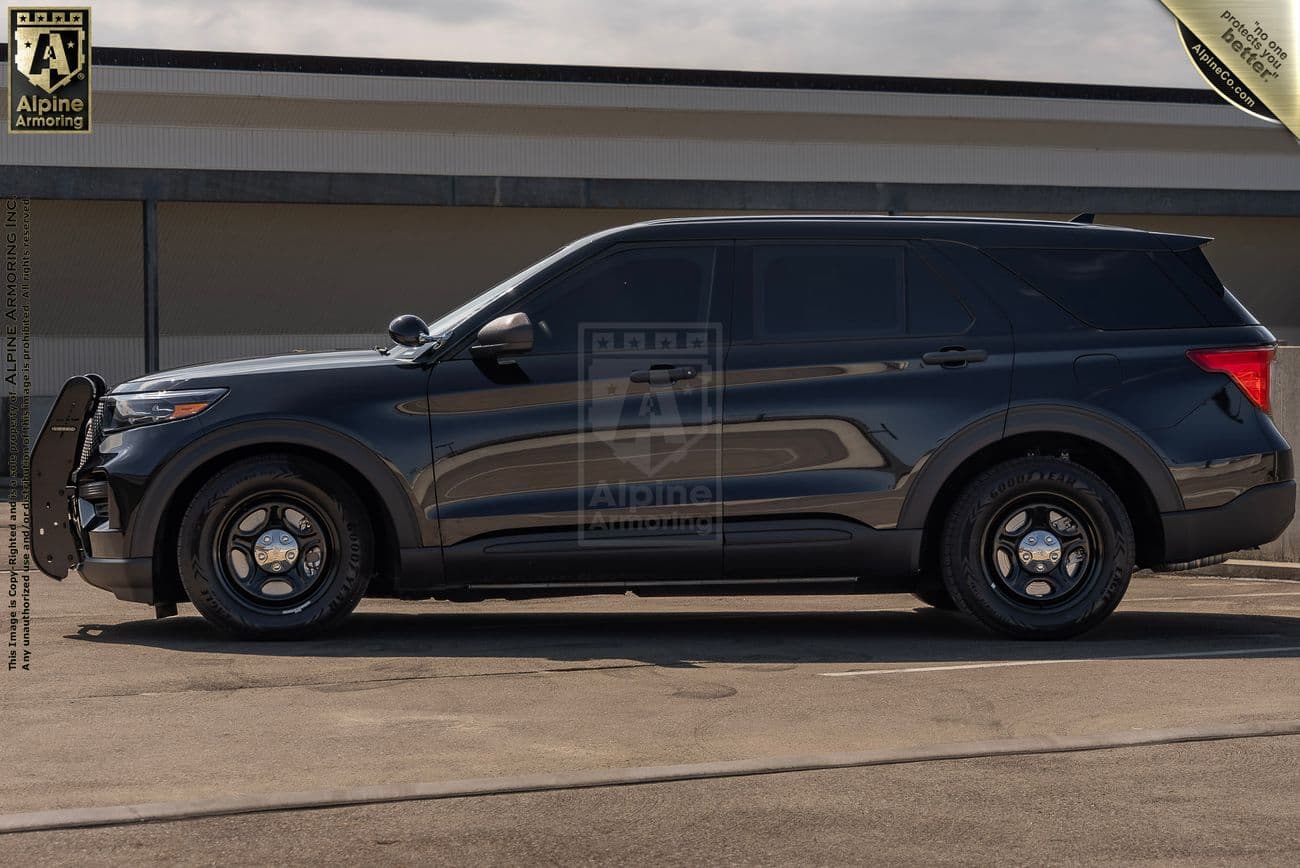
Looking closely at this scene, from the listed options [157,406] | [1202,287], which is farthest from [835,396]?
[157,406]

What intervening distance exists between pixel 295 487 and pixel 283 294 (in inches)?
927

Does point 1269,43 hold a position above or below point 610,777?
above

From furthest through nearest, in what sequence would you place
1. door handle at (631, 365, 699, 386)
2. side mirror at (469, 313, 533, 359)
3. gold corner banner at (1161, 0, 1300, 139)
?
gold corner banner at (1161, 0, 1300, 139)
door handle at (631, 365, 699, 386)
side mirror at (469, 313, 533, 359)

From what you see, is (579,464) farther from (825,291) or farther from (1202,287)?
(1202,287)

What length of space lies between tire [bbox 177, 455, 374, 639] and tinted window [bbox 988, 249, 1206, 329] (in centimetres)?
323

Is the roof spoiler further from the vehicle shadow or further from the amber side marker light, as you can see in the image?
the amber side marker light

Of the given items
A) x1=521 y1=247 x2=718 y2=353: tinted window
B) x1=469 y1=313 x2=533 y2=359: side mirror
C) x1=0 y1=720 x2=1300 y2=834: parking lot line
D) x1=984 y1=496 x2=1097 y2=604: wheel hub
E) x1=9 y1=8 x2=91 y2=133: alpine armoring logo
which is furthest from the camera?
x1=9 y1=8 x2=91 y2=133: alpine armoring logo

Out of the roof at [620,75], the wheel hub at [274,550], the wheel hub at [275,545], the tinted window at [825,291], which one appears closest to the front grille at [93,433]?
the wheel hub at [274,550]

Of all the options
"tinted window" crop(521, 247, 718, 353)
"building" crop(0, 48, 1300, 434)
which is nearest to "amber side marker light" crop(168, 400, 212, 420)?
"tinted window" crop(521, 247, 718, 353)

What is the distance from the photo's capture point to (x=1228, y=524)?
804cm

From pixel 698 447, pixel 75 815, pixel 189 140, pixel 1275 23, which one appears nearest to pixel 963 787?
pixel 75 815

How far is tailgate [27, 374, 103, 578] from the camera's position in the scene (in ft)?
26.3

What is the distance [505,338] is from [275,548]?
1381 mm

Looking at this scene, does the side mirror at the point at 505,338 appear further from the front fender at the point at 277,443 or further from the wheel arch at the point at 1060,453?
the wheel arch at the point at 1060,453
